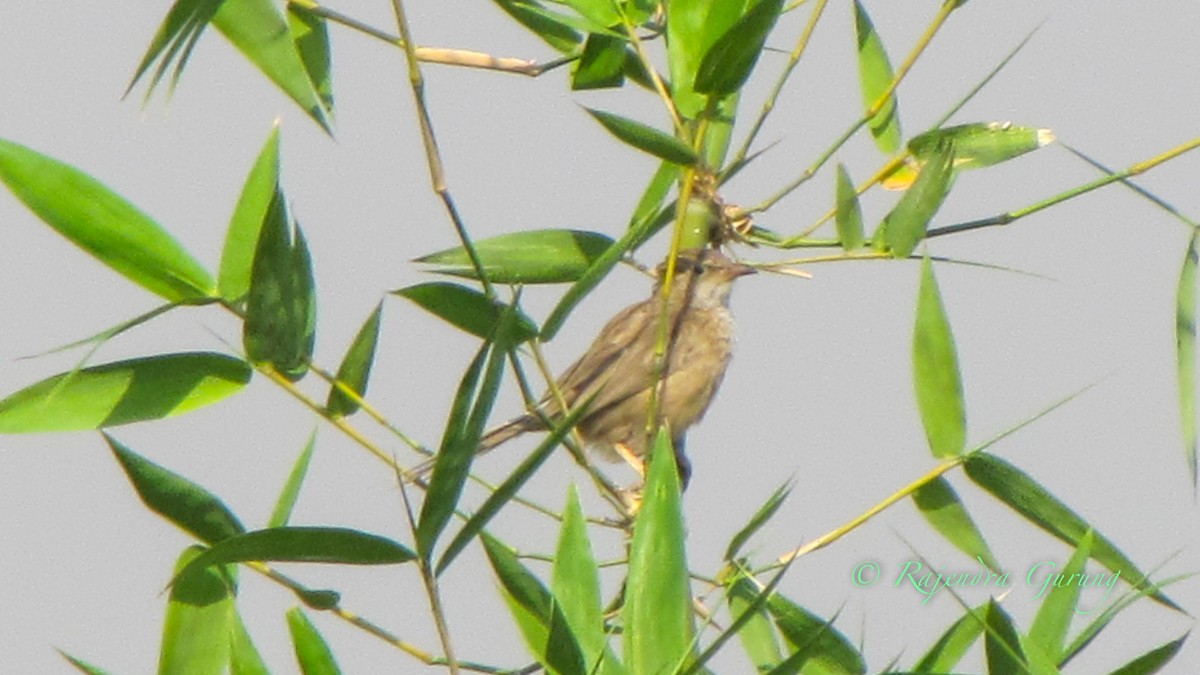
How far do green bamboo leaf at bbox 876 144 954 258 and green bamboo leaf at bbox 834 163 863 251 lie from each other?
50 millimetres

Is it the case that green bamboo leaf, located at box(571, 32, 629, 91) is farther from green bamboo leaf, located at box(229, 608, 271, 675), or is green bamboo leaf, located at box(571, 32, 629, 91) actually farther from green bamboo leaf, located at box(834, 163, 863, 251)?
green bamboo leaf, located at box(229, 608, 271, 675)

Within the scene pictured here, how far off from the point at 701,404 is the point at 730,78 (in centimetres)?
263

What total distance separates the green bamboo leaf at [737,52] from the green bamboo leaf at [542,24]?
A: 31 cm

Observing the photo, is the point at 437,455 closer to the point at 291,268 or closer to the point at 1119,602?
the point at 291,268

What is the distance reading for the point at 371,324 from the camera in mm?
2801

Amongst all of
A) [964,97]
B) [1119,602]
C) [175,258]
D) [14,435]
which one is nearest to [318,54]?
[175,258]

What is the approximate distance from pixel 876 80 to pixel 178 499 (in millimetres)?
1445

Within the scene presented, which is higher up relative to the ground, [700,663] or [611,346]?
[611,346]

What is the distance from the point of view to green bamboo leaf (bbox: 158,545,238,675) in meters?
2.90

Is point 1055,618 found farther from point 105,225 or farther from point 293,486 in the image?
point 105,225

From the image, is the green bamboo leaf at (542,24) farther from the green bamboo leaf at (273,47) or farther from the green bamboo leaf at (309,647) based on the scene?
the green bamboo leaf at (309,647)

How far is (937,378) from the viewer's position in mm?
3014

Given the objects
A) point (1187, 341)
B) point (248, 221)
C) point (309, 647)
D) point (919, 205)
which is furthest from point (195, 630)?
point (1187, 341)

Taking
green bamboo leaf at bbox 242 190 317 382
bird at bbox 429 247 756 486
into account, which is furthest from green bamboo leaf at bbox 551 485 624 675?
bird at bbox 429 247 756 486
